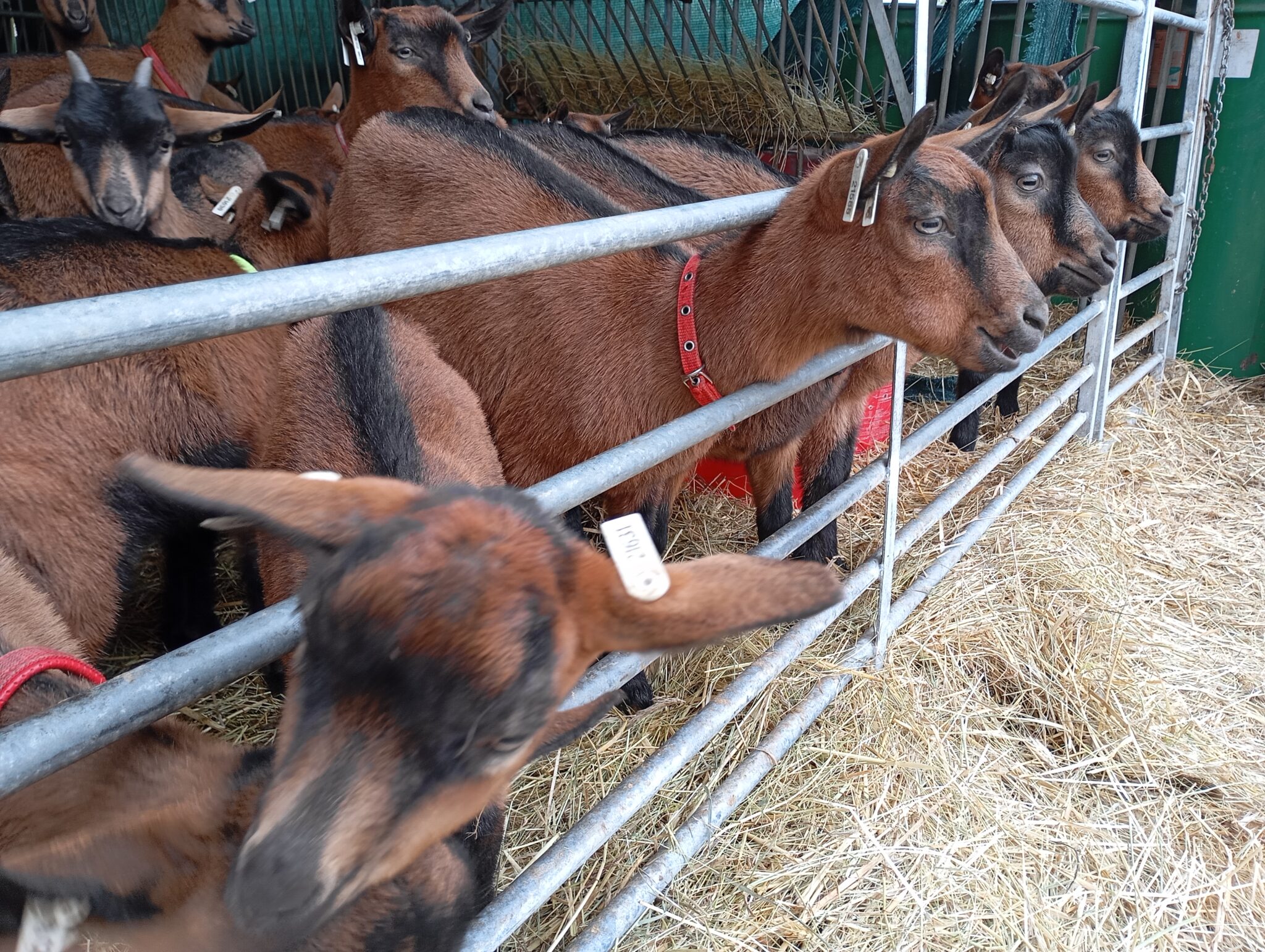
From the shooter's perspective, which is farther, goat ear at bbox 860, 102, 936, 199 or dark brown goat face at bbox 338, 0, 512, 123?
dark brown goat face at bbox 338, 0, 512, 123

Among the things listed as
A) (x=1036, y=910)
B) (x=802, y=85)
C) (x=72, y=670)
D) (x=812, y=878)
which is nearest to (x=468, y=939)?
(x=72, y=670)

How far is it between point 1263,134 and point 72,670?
6467mm

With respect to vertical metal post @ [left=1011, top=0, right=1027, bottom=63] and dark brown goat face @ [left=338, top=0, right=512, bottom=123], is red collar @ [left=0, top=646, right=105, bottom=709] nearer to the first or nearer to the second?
dark brown goat face @ [left=338, top=0, right=512, bottom=123]

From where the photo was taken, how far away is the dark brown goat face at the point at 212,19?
6531 millimetres

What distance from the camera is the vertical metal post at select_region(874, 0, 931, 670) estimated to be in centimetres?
256

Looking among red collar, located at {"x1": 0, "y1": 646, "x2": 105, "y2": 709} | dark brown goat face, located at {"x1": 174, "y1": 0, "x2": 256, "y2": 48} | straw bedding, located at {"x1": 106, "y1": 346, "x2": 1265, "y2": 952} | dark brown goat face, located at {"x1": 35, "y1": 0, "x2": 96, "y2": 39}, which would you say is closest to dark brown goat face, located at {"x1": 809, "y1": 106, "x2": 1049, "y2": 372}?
straw bedding, located at {"x1": 106, "y1": 346, "x2": 1265, "y2": 952}

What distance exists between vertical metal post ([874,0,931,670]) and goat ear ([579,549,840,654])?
1593 millimetres

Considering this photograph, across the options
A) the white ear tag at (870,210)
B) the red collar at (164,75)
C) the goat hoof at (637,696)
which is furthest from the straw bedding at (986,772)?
the red collar at (164,75)

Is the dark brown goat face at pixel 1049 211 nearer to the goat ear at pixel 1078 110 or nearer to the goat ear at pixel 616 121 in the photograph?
the goat ear at pixel 1078 110

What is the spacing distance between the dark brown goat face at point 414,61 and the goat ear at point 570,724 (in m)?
3.95

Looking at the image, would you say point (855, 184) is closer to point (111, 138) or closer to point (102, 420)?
point (102, 420)

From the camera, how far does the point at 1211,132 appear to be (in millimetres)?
5625

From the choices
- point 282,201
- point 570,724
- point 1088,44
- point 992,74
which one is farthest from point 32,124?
point 1088,44

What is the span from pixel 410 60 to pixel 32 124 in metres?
1.75
